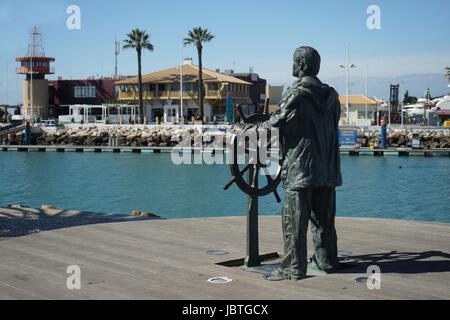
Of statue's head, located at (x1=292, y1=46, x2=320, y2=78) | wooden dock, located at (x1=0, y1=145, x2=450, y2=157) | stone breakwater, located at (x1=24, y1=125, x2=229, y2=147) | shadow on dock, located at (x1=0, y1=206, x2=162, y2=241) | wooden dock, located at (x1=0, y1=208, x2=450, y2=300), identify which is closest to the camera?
wooden dock, located at (x1=0, y1=208, x2=450, y2=300)

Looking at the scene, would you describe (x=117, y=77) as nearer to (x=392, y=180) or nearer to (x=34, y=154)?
(x=34, y=154)

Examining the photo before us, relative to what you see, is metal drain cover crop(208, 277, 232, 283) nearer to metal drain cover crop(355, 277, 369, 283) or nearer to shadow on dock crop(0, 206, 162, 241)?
metal drain cover crop(355, 277, 369, 283)

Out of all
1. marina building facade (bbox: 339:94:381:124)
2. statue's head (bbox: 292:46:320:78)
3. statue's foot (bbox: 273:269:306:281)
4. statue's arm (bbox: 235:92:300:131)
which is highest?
marina building facade (bbox: 339:94:381:124)

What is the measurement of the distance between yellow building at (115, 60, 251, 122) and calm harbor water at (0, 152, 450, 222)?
776 inches

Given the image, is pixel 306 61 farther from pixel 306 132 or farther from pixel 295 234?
pixel 295 234

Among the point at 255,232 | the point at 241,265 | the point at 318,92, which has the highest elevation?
the point at 318,92

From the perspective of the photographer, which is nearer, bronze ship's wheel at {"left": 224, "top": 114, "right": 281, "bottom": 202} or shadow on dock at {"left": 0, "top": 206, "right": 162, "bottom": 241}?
bronze ship's wheel at {"left": 224, "top": 114, "right": 281, "bottom": 202}

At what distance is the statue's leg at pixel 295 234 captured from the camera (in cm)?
539

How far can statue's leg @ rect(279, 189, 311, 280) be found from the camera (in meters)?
5.39

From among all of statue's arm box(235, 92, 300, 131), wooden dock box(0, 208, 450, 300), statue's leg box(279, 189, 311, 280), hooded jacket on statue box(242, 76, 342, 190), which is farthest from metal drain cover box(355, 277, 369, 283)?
statue's arm box(235, 92, 300, 131)

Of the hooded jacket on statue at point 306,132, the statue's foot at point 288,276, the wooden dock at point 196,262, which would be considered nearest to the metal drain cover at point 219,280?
the wooden dock at point 196,262

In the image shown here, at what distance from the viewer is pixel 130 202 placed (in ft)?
75.8
